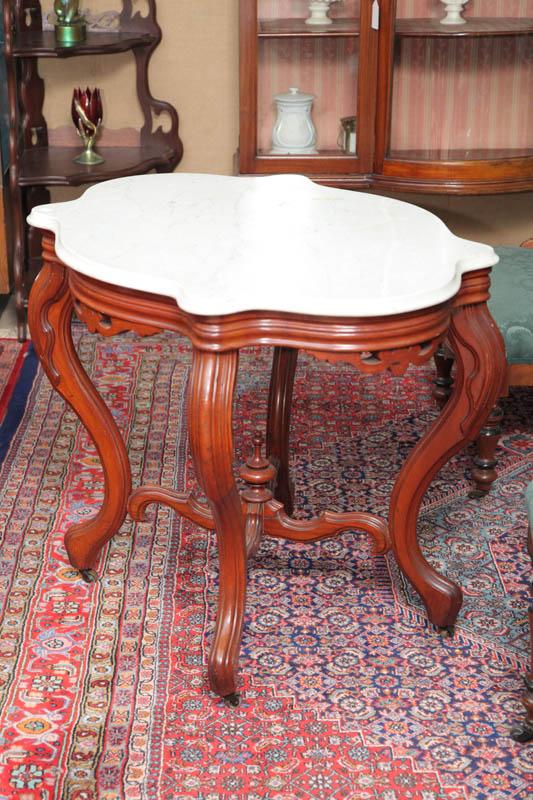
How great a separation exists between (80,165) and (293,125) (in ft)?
2.78

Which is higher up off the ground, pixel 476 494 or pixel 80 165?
pixel 80 165

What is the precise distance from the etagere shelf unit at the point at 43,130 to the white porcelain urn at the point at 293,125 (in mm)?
507

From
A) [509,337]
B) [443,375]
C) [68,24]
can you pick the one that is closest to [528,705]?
[509,337]

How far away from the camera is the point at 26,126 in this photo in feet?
14.3

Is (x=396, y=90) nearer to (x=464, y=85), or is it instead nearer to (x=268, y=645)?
(x=464, y=85)

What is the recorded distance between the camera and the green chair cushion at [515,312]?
302 cm

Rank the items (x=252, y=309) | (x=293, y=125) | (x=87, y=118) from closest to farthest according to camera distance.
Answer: (x=252, y=309) < (x=293, y=125) < (x=87, y=118)

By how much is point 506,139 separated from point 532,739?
2.58 meters

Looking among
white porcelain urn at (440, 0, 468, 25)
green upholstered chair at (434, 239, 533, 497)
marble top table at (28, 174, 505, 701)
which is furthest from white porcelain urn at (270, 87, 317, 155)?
marble top table at (28, 174, 505, 701)

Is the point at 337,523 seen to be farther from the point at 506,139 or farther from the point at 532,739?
the point at 506,139

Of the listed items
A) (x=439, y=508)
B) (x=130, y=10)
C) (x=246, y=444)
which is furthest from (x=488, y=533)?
(x=130, y=10)

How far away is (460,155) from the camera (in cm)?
405

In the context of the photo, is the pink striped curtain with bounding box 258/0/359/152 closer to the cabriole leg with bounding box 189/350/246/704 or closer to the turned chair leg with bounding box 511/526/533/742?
the cabriole leg with bounding box 189/350/246/704

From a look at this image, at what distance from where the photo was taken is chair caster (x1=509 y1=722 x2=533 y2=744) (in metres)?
2.18
